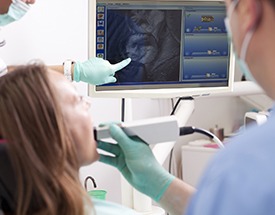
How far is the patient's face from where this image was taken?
4.17 feet

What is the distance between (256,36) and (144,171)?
58cm

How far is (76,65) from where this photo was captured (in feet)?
6.32

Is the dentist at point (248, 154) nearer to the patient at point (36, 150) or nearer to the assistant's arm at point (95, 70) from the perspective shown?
the patient at point (36, 150)

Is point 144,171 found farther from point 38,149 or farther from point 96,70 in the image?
point 96,70

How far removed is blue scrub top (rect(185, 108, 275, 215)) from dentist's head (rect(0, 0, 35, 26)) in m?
1.09

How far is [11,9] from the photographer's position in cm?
173

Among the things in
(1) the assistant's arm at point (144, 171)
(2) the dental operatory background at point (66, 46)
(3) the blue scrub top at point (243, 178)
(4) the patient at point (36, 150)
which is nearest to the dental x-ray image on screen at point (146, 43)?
(2) the dental operatory background at point (66, 46)

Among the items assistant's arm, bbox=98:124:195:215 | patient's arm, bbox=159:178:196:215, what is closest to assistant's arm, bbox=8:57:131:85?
assistant's arm, bbox=98:124:195:215

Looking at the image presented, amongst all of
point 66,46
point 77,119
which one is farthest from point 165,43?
point 77,119

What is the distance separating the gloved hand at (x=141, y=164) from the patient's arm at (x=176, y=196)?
0.05 feet

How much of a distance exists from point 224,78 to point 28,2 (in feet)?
2.87

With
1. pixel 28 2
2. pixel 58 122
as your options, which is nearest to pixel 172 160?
pixel 28 2

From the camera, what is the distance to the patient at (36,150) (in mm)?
1145

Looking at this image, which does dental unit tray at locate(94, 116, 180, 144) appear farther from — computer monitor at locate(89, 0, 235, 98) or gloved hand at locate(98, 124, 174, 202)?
computer monitor at locate(89, 0, 235, 98)
